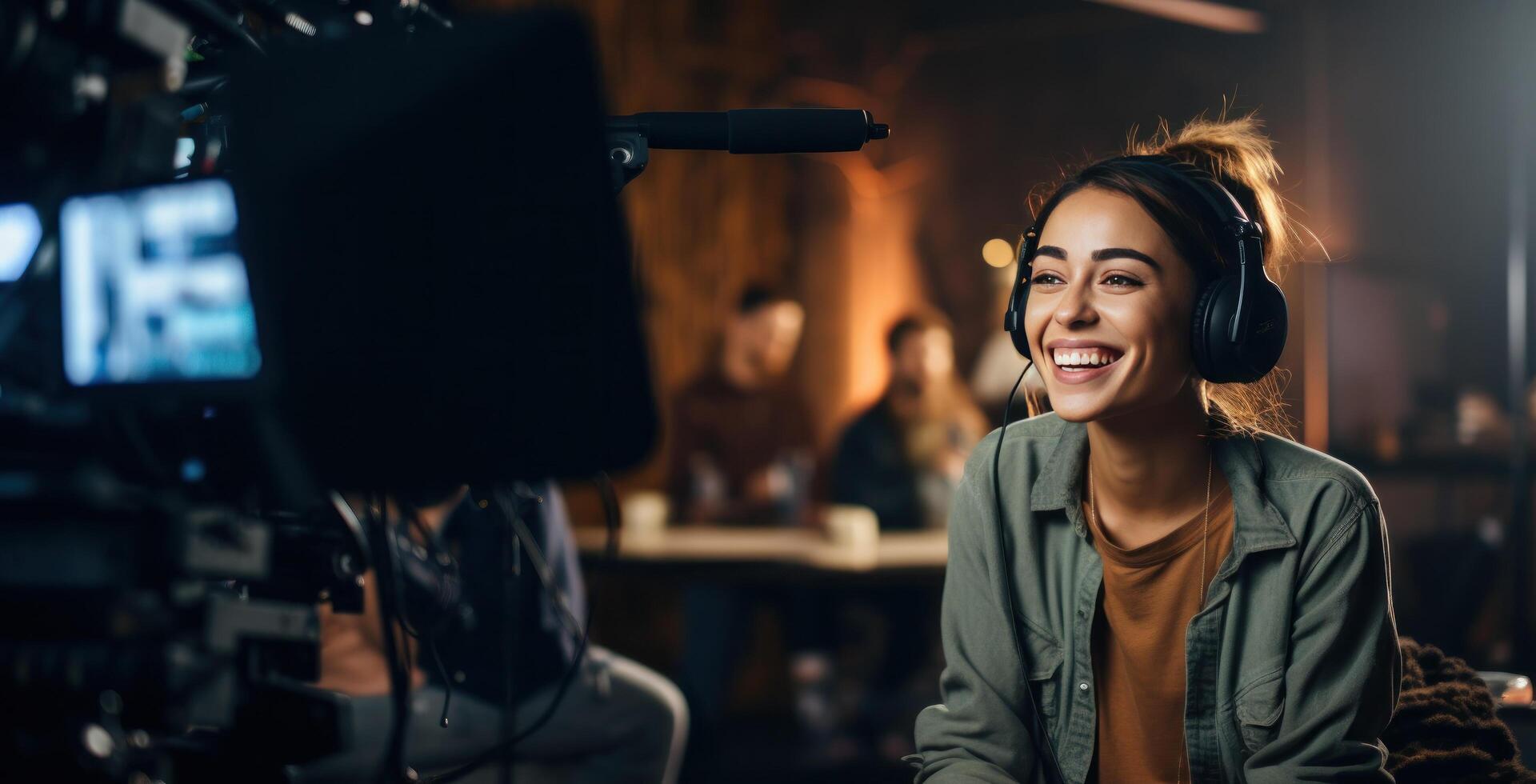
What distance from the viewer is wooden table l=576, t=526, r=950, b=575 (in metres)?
3.10

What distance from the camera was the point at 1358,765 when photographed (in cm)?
102

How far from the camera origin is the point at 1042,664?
1.19 m

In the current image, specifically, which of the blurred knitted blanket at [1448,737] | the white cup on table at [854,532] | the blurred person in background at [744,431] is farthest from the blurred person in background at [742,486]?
the blurred knitted blanket at [1448,737]

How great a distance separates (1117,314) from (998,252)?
3.93 meters

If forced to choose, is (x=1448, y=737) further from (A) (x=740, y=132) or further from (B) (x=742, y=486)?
(B) (x=742, y=486)

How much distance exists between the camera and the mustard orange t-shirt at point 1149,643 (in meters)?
1.14

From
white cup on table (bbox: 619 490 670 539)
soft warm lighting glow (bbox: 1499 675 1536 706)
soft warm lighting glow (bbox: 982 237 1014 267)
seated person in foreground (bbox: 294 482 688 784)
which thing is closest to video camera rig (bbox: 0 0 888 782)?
seated person in foreground (bbox: 294 482 688 784)

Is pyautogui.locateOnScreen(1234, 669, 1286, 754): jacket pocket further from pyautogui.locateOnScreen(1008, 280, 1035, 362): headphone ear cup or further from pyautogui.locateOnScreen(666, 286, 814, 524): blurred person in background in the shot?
pyautogui.locateOnScreen(666, 286, 814, 524): blurred person in background

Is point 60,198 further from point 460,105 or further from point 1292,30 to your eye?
point 1292,30

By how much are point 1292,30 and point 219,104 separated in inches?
180

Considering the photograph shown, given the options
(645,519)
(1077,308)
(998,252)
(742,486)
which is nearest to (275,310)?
(1077,308)

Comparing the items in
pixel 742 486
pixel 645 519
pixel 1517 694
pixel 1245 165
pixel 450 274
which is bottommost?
pixel 742 486

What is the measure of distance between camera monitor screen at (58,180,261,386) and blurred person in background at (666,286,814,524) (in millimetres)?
3008

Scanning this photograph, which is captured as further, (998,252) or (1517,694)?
(998,252)
